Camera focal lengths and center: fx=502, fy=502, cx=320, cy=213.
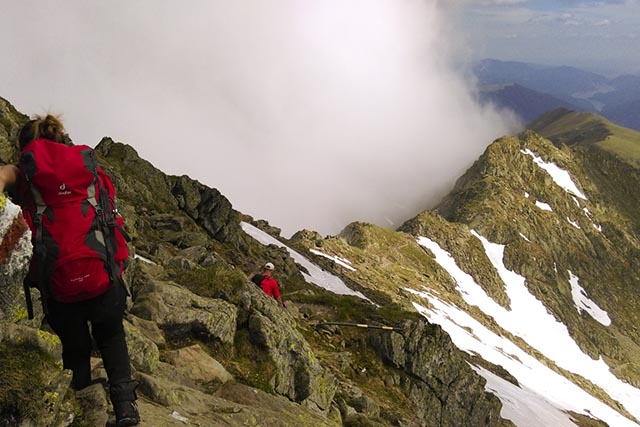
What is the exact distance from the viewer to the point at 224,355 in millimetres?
13812

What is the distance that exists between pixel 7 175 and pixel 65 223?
944mm

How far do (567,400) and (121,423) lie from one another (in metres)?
79.8

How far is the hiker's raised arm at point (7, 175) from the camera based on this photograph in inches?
250

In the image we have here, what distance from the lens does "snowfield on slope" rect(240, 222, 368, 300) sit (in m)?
52.5

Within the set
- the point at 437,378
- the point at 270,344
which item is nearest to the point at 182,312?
the point at 270,344

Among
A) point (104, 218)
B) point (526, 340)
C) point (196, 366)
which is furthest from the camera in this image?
point (526, 340)

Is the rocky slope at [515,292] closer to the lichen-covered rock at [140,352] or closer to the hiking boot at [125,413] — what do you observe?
the lichen-covered rock at [140,352]

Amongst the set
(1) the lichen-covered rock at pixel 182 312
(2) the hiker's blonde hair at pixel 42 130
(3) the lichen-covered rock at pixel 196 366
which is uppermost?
(2) the hiker's blonde hair at pixel 42 130

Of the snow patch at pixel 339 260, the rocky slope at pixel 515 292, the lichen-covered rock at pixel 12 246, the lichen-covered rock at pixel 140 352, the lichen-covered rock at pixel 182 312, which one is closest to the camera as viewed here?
the lichen-covered rock at pixel 12 246

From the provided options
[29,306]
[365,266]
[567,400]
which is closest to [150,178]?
[29,306]

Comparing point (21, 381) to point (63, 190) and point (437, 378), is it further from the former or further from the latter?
point (437, 378)

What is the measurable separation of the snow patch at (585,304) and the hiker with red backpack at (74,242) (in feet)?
621

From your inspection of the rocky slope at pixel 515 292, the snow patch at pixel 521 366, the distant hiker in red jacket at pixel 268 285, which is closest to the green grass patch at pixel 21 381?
the distant hiker in red jacket at pixel 268 285

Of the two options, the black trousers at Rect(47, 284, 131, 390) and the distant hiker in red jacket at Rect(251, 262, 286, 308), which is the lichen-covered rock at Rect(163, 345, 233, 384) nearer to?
the black trousers at Rect(47, 284, 131, 390)
